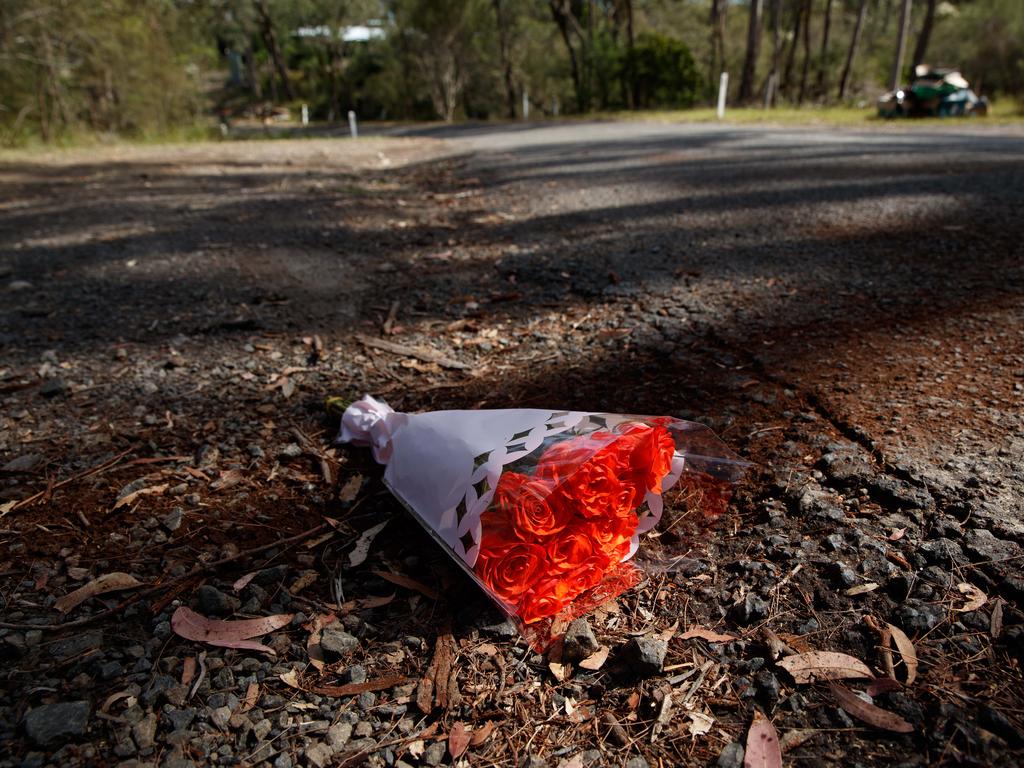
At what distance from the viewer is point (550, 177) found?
704cm

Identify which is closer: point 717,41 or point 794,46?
point 794,46

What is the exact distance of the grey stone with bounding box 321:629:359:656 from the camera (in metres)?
1.38

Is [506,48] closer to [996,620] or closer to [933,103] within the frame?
[933,103]

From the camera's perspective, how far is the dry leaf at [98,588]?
145 cm

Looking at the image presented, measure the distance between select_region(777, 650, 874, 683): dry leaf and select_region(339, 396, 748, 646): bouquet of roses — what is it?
0.38 meters

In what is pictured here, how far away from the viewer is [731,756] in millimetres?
1129

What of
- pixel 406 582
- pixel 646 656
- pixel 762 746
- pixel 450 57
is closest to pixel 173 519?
pixel 406 582

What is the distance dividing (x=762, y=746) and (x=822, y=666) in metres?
0.21

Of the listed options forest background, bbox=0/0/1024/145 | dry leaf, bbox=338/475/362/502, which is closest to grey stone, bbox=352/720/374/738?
dry leaf, bbox=338/475/362/502

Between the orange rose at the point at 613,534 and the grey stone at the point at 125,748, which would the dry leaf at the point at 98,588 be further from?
the orange rose at the point at 613,534

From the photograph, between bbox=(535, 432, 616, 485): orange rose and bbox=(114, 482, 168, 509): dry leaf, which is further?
bbox=(114, 482, 168, 509): dry leaf

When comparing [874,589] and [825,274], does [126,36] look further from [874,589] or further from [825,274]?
[874,589]

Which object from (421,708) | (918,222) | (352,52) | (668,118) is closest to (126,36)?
(668,118)

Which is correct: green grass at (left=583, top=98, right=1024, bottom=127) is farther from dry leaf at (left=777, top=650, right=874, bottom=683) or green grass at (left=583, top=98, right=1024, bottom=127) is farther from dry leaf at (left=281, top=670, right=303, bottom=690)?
dry leaf at (left=281, top=670, right=303, bottom=690)
